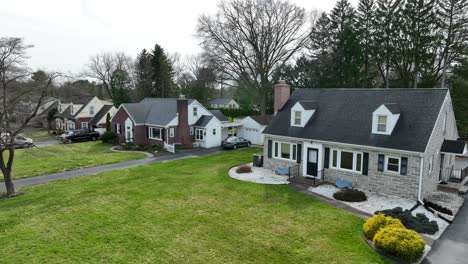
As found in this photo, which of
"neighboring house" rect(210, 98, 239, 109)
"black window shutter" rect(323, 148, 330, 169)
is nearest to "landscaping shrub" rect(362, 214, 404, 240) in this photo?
"black window shutter" rect(323, 148, 330, 169)

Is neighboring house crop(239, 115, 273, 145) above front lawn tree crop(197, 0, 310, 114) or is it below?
below

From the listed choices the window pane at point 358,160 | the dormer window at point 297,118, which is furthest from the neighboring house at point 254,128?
the window pane at point 358,160

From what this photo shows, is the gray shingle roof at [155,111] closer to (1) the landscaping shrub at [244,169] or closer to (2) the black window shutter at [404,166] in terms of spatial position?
(1) the landscaping shrub at [244,169]

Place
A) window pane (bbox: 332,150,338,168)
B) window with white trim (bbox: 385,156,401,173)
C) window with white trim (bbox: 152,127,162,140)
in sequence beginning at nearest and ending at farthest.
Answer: window with white trim (bbox: 385,156,401,173) < window pane (bbox: 332,150,338,168) < window with white trim (bbox: 152,127,162,140)

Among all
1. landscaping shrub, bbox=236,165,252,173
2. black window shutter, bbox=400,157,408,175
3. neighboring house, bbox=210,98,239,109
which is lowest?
landscaping shrub, bbox=236,165,252,173

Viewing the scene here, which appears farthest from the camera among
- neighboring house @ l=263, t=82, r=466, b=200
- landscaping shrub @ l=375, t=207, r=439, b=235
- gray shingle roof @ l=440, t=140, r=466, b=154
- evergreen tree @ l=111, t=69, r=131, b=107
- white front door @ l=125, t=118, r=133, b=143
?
evergreen tree @ l=111, t=69, r=131, b=107

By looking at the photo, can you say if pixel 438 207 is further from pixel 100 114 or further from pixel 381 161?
pixel 100 114

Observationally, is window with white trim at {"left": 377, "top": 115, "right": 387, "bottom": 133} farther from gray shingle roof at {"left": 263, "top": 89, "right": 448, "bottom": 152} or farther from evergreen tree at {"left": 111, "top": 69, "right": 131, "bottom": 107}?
evergreen tree at {"left": 111, "top": 69, "right": 131, "bottom": 107}

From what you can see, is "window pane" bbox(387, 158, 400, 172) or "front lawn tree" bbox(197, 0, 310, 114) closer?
"window pane" bbox(387, 158, 400, 172)
